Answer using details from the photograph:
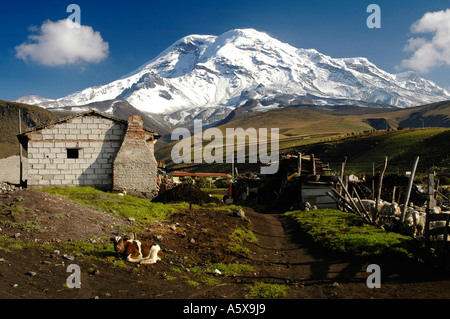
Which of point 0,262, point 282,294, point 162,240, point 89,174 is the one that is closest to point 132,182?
point 89,174

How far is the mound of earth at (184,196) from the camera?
22.9 meters

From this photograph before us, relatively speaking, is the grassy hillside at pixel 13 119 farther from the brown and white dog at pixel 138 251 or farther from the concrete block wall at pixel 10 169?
the brown and white dog at pixel 138 251

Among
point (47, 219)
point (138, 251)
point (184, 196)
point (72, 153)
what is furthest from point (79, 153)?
point (138, 251)

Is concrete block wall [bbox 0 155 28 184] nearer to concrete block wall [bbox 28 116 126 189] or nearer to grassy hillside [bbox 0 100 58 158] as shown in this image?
concrete block wall [bbox 28 116 126 189]

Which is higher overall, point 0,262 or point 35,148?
point 35,148

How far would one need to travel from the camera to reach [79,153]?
22828mm

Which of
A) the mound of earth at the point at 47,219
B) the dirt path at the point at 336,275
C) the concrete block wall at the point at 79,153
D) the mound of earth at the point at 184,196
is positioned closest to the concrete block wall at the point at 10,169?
the concrete block wall at the point at 79,153

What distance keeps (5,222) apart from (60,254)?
8.47 ft

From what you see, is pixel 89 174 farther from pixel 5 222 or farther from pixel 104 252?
pixel 104 252

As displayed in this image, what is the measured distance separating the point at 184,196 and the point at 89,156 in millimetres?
6432

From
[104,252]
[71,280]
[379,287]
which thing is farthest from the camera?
[104,252]

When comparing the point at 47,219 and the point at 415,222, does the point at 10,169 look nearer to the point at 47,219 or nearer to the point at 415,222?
the point at 47,219
